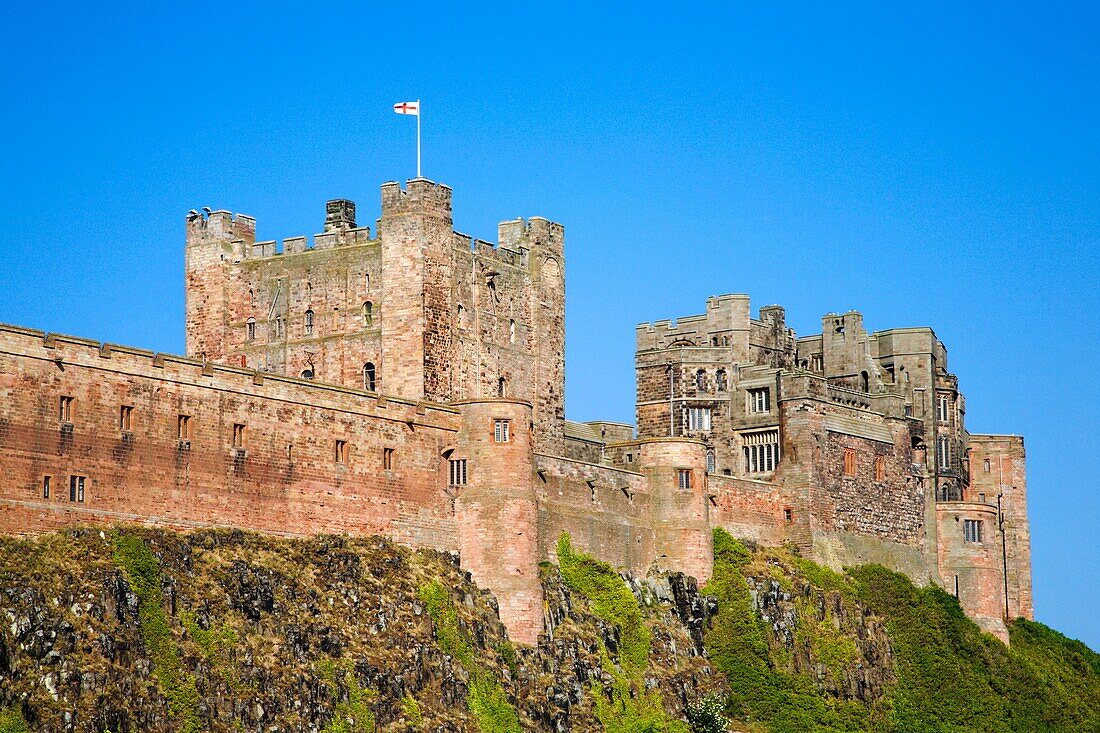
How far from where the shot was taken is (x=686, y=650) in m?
106

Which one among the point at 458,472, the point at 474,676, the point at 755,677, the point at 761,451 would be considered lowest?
the point at 755,677

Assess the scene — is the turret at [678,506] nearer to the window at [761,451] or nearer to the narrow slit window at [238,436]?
the window at [761,451]

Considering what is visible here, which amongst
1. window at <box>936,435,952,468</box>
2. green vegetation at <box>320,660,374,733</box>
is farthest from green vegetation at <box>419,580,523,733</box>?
window at <box>936,435,952,468</box>

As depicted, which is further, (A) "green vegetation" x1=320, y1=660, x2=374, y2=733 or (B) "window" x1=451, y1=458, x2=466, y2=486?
(B) "window" x1=451, y1=458, x2=466, y2=486

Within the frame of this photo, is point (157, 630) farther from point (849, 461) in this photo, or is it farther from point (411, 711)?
point (849, 461)

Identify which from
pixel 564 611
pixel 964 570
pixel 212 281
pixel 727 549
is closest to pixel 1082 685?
pixel 964 570

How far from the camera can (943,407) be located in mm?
128625

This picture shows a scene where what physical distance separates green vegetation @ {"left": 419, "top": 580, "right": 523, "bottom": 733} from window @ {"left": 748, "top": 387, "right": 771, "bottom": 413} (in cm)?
3318

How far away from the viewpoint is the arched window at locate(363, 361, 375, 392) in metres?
107

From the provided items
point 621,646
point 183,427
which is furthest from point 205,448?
point 621,646

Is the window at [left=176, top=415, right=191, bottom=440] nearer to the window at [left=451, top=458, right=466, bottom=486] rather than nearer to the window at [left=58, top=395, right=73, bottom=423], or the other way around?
the window at [left=58, top=395, right=73, bottom=423]

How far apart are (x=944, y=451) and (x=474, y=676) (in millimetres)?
43897

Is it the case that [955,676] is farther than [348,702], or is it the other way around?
[955,676]

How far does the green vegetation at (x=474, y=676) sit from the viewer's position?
91.0 metres
